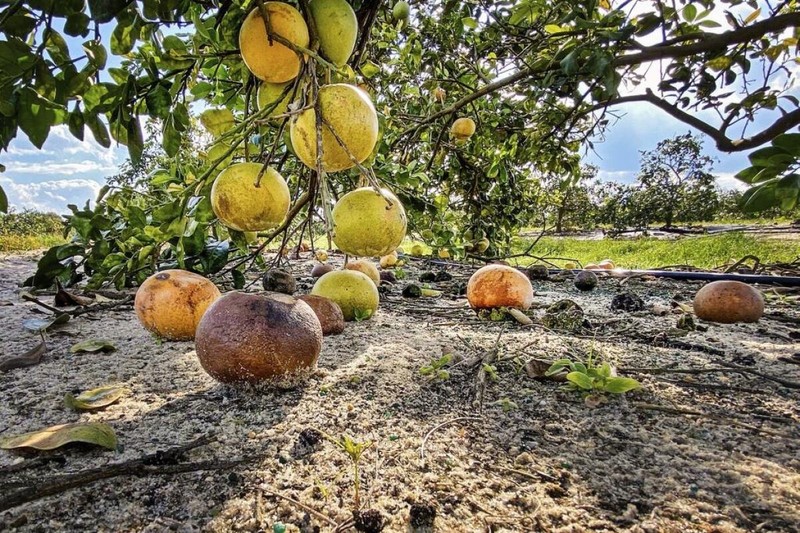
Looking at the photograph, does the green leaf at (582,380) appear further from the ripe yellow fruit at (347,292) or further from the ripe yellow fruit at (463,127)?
the ripe yellow fruit at (463,127)

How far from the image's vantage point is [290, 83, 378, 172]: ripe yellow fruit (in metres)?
1.09

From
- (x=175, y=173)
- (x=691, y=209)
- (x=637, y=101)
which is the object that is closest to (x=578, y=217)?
(x=691, y=209)

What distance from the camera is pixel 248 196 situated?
4.23 ft

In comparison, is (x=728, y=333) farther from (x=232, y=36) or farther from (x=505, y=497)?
(x=232, y=36)

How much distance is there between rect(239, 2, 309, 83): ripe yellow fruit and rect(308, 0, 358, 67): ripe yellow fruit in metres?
0.06

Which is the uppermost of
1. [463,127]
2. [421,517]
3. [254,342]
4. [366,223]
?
[463,127]

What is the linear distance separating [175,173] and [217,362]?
1.14m

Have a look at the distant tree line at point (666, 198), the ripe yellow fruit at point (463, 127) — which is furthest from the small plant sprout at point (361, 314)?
the distant tree line at point (666, 198)

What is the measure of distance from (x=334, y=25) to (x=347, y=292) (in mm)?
1814

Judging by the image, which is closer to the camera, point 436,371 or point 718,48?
point 436,371

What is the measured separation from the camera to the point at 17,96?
1.22m

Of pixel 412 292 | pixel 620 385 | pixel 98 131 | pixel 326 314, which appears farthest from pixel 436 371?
pixel 412 292

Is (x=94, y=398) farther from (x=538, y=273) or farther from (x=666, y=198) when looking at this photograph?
(x=666, y=198)

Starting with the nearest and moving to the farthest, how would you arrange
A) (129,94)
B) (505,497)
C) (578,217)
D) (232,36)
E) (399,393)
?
(505,497) → (129,94) → (232,36) → (399,393) → (578,217)
